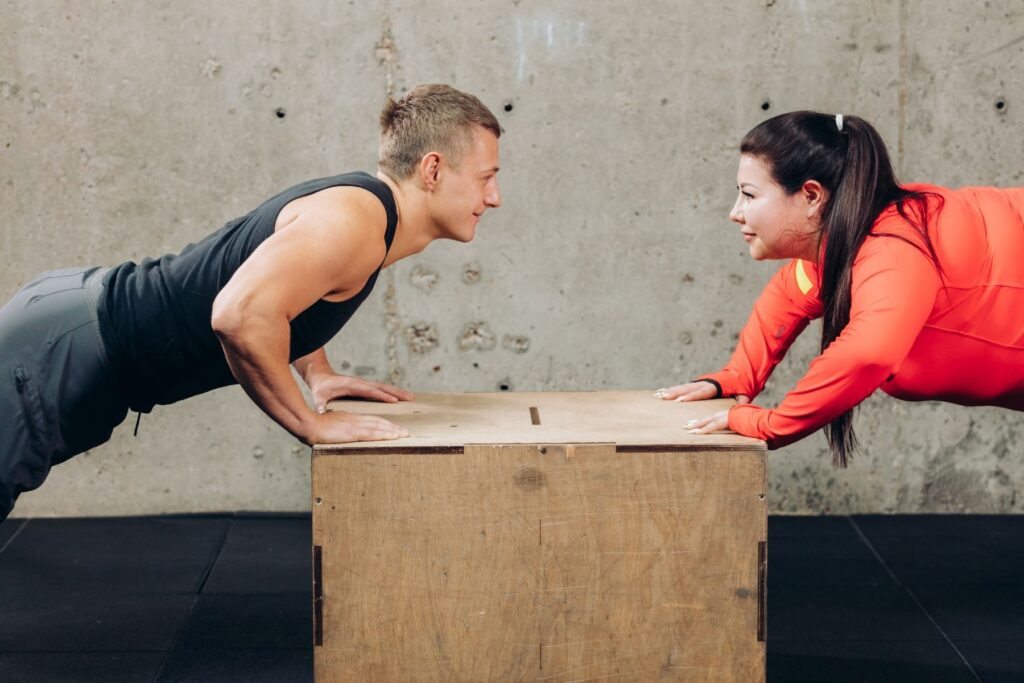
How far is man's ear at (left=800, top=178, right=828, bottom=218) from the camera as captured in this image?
2.04 metres

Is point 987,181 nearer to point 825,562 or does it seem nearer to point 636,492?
point 825,562

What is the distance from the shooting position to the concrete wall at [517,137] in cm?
308

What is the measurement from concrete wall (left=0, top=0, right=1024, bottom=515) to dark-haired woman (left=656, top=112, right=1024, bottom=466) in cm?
105

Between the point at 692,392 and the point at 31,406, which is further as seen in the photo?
the point at 692,392

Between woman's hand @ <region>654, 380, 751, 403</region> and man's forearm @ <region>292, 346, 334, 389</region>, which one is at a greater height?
man's forearm @ <region>292, 346, 334, 389</region>

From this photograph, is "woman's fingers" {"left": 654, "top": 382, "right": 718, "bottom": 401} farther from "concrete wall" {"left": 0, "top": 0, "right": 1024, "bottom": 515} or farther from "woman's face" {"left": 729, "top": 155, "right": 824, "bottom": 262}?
"concrete wall" {"left": 0, "top": 0, "right": 1024, "bottom": 515}

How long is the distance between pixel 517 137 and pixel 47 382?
1543 mm

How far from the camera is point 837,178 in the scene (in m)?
2.03

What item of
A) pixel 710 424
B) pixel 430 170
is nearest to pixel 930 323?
pixel 710 424

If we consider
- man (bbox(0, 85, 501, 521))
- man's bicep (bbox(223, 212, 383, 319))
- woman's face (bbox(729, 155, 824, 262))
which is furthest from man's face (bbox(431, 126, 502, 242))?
woman's face (bbox(729, 155, 824, 262))

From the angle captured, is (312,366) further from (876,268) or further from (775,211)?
(876,268)

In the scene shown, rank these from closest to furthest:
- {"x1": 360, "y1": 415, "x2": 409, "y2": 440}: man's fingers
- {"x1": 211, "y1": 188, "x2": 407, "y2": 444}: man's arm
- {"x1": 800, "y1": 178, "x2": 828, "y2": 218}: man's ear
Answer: {"x1": 211, "y1": 188, "x2": 407, "y2": 444}: man's arm, {"x1": 360, "y1": 415, "x2": 409, "y2": 440}: man's fingers, {"x1": 800, "y1": 178, "x2": 828, "y2": 218}: man's ear

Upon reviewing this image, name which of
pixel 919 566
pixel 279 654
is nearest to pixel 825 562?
pixel 919 566

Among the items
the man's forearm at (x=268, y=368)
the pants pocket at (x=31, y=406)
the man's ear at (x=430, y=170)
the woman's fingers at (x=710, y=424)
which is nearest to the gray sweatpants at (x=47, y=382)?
the pants pocket at (x=31, y=406)
